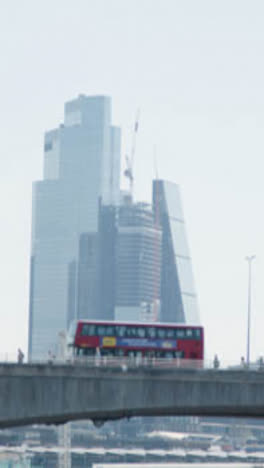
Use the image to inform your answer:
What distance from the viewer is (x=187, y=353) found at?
135625 millimetres

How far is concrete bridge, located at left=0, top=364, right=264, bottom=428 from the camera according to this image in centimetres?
10262

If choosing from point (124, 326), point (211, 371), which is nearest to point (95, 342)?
point (124, 326)

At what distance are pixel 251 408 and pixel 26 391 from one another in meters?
19.2

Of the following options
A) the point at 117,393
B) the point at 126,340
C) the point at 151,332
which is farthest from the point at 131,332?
the point at 117,393

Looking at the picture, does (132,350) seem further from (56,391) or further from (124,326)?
(56,391)

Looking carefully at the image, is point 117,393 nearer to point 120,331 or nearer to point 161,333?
point 120,331

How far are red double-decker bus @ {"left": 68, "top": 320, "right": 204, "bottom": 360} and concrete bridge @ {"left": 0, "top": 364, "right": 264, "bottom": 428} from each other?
21.9 metres

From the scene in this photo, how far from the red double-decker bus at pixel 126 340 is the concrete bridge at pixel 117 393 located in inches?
863

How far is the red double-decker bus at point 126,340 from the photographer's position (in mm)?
133625

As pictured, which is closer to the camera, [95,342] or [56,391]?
[56,391]

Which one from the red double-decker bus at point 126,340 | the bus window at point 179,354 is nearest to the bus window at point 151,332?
the red double-decker bus at point 126,340

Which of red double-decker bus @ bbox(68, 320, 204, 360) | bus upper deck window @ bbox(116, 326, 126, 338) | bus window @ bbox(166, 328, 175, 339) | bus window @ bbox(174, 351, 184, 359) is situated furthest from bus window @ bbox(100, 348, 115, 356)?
bus window @ bbox(174, 351, 184, 359)

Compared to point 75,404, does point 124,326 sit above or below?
above

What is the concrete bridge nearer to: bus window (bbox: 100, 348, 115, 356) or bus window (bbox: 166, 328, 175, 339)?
bus window (bbox: 100, 348, 115, 356)
